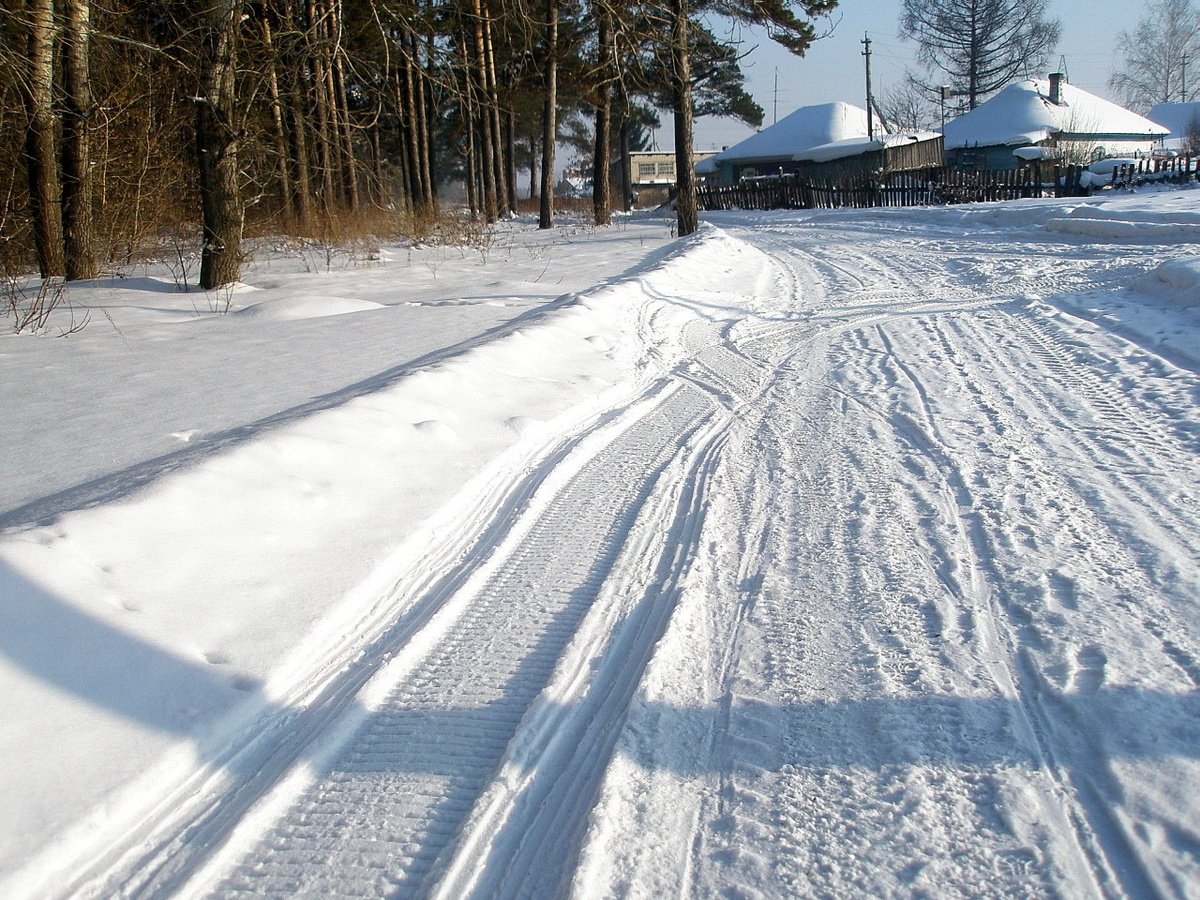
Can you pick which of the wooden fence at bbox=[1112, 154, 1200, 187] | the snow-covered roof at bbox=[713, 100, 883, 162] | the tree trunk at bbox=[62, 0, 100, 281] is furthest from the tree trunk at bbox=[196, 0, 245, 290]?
the snow-covered roof at bbox=[713, 100, 883, 162]

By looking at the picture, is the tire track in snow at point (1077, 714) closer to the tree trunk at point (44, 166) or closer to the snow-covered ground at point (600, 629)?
the snow-covered ground at point (600, 629)

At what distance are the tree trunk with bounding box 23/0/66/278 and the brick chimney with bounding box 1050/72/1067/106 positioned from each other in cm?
4835

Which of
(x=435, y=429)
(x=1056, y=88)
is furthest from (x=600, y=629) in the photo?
(x=1056, y=88)

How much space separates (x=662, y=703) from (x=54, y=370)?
6317 millimetres

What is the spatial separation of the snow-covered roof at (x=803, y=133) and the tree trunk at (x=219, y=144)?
51.5 metres

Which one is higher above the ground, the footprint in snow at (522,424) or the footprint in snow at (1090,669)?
the footprint in snow at (522,424)

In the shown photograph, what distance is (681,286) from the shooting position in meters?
11.4

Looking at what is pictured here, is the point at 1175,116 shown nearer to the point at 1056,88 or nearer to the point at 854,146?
the point at 1056,88

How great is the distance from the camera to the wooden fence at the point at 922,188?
25000 millimetres

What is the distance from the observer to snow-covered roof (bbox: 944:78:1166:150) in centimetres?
4325

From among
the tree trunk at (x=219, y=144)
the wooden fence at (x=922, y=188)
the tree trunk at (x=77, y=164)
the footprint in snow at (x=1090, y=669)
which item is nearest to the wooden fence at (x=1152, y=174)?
the wooden fence at (x=922, y=188)

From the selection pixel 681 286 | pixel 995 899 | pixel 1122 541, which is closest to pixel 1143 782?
pixel 995 899

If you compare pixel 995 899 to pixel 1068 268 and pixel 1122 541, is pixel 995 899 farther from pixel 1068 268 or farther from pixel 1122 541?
pixel 1068 268

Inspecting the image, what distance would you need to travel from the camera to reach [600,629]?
3121mm
